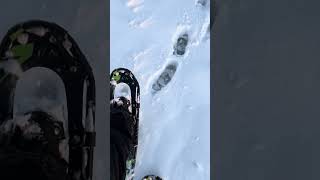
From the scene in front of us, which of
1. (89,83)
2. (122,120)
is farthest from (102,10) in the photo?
(122,120)

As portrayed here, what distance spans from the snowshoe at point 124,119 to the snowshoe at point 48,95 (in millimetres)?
192

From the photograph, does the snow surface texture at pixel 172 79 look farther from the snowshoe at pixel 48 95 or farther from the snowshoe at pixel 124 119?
the snowshoe at pixel 48 95

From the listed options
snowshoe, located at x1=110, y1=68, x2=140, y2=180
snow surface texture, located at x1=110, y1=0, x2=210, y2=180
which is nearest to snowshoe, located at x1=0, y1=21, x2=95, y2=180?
snowshoe, located at x1=110, y1=68, x2=140, y2=180

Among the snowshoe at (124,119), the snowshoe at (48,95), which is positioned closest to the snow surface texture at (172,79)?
the snowshoe at (124,119)

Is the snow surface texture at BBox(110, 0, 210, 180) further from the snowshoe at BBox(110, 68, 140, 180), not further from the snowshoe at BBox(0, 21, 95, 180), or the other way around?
the snowshoe at BBox(0, 21, 95, 180)

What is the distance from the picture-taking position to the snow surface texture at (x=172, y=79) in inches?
38.2

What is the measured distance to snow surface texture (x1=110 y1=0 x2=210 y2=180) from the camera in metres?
0.97

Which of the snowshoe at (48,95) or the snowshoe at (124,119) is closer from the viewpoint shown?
the snowshoe at (48,95)

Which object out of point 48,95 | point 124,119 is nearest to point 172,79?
point 124,119

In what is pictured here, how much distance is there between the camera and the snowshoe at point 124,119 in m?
0.62

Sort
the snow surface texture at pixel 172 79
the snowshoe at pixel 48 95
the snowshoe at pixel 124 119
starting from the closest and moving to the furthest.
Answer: the snowshoe at pixel 48 95
the snowshoe at pixel 124 119
the snow surface texture at pixel 172 79

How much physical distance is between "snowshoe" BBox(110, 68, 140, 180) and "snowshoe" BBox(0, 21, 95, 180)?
0.63ft

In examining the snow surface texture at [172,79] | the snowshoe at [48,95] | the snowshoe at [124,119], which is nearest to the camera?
the snowshoe at [48,95]
